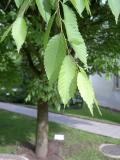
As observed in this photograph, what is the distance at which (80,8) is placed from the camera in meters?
1.12

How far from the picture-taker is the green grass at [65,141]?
31.8 feet

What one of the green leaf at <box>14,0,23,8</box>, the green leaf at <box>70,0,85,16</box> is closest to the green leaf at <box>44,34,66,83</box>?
the green leaf at <box>70,0,85,16</box>

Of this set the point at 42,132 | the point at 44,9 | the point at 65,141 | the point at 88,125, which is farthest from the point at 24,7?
the point at 88,125

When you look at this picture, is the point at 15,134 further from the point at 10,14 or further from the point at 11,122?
the point at 10,14

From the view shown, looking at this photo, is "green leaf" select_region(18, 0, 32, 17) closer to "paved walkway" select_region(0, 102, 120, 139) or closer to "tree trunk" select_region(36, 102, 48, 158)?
"tree trunk" select_region(36, 102, 48, 158)

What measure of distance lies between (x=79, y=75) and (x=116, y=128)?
13347 mm

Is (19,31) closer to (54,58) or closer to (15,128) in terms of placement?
(54,58)

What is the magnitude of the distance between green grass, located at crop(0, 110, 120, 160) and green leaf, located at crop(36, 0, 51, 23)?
327 inches

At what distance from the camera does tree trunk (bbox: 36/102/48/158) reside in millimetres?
9289

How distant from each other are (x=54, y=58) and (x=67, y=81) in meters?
0.06

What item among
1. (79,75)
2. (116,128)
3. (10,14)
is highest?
(10,14)

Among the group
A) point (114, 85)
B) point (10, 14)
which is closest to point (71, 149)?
point (10, 14)

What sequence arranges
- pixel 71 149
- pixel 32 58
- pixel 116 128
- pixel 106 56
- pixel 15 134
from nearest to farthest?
1. pixel 106 56
2. pixel 32 58
3. pixel 71 149
4. pixel 15 134
5. pixel 116 128

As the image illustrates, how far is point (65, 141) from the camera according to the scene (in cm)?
1084
